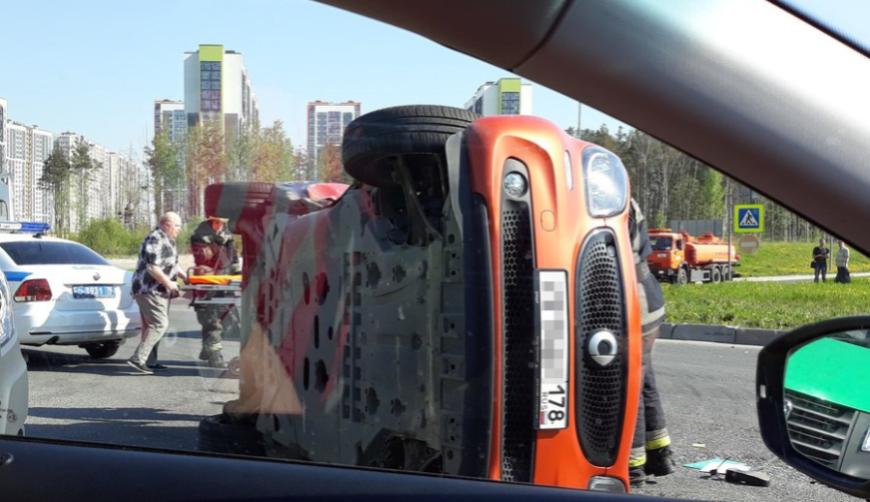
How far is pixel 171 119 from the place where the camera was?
1.54 meters

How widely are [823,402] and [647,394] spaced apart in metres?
0.39

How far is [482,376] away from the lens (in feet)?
5.24

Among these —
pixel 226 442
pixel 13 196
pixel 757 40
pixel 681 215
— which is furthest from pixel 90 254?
pixel 757 40

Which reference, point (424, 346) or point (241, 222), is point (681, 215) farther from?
point (241, 222)

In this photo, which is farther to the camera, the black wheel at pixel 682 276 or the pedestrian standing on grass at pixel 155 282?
the pedestrian standing on grass at pixel 155 282

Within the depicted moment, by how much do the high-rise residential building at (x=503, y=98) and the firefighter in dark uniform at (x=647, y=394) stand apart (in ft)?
0.80

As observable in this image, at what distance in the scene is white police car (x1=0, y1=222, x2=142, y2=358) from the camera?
A: 5.64 ft

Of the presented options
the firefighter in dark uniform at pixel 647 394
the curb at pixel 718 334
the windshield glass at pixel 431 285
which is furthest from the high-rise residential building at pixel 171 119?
the curb at pixel 718 334

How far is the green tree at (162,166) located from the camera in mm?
1573

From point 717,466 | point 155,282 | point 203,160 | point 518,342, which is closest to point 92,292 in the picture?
point 155,282

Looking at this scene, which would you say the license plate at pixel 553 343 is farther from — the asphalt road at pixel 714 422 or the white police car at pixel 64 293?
the white police car at pixel 64 293

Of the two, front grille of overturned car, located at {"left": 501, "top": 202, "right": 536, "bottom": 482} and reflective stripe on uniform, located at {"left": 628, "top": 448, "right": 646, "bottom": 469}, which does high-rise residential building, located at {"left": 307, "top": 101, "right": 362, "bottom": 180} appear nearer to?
front grille of overturned car, located at {"left": 501, "top": 202, "right": 536, "bottom": 482}

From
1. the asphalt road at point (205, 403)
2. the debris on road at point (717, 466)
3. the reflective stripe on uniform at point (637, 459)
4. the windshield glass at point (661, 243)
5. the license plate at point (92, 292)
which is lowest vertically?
the reflective stripe on uniform at point (637, 459)

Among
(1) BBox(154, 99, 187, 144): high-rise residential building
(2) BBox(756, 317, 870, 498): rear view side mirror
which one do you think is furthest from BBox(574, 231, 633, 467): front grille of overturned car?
(1) BBox(154, 99, 187, 144): high-rise residential building
